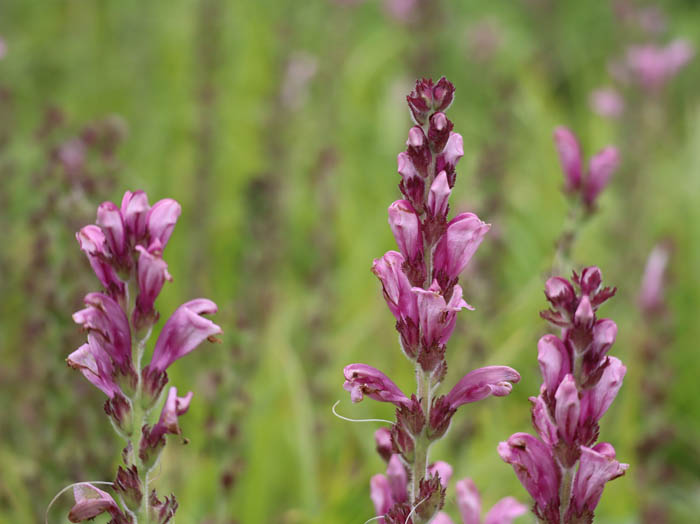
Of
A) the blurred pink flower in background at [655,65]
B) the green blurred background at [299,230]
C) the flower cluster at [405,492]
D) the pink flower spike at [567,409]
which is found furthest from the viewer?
the blurred pink flower in background at [655,65]

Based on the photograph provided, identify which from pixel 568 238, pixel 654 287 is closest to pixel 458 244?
pixel 568 238

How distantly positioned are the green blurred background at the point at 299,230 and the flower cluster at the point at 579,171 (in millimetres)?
303

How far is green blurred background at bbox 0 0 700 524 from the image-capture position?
104 inches

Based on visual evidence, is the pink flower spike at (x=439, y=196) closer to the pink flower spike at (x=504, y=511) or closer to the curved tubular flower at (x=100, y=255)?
the curved tubular flower at (x=100, y=255)

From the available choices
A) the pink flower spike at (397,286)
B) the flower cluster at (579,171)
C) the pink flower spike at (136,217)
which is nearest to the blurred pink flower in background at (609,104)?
the flower cluster at (579,171)

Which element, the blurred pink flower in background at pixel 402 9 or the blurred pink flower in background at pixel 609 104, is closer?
the blurred pink flower in background at pixel 609 104

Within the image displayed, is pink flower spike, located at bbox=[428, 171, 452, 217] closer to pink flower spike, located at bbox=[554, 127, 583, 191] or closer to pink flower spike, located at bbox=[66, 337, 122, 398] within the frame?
pink flower spike, located at bbox=[66, 337, 122, 398]

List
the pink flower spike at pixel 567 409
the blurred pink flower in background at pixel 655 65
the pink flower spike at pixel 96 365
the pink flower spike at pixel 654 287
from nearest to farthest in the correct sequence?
1. the pink flower spike at pixel 567 409
2. the pink flower spike at pixel 96 365
3. the pink flower spike at pixel 654 287
4. the blurred pink flower in background at pixel 655 65

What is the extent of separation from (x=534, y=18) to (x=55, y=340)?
692 centimetres

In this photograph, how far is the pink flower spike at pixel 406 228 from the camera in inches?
44.9

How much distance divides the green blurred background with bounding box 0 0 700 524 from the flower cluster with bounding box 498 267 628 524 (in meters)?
0.60

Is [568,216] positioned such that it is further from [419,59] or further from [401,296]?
[419,59]

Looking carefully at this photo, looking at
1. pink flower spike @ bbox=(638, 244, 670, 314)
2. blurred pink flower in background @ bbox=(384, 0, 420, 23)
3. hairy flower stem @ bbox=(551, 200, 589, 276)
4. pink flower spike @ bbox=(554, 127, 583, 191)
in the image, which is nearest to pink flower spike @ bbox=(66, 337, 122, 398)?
hairy flower stem @ bbox=(551, 200, 589, 276)

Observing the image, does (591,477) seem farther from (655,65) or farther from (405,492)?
(655,65)
